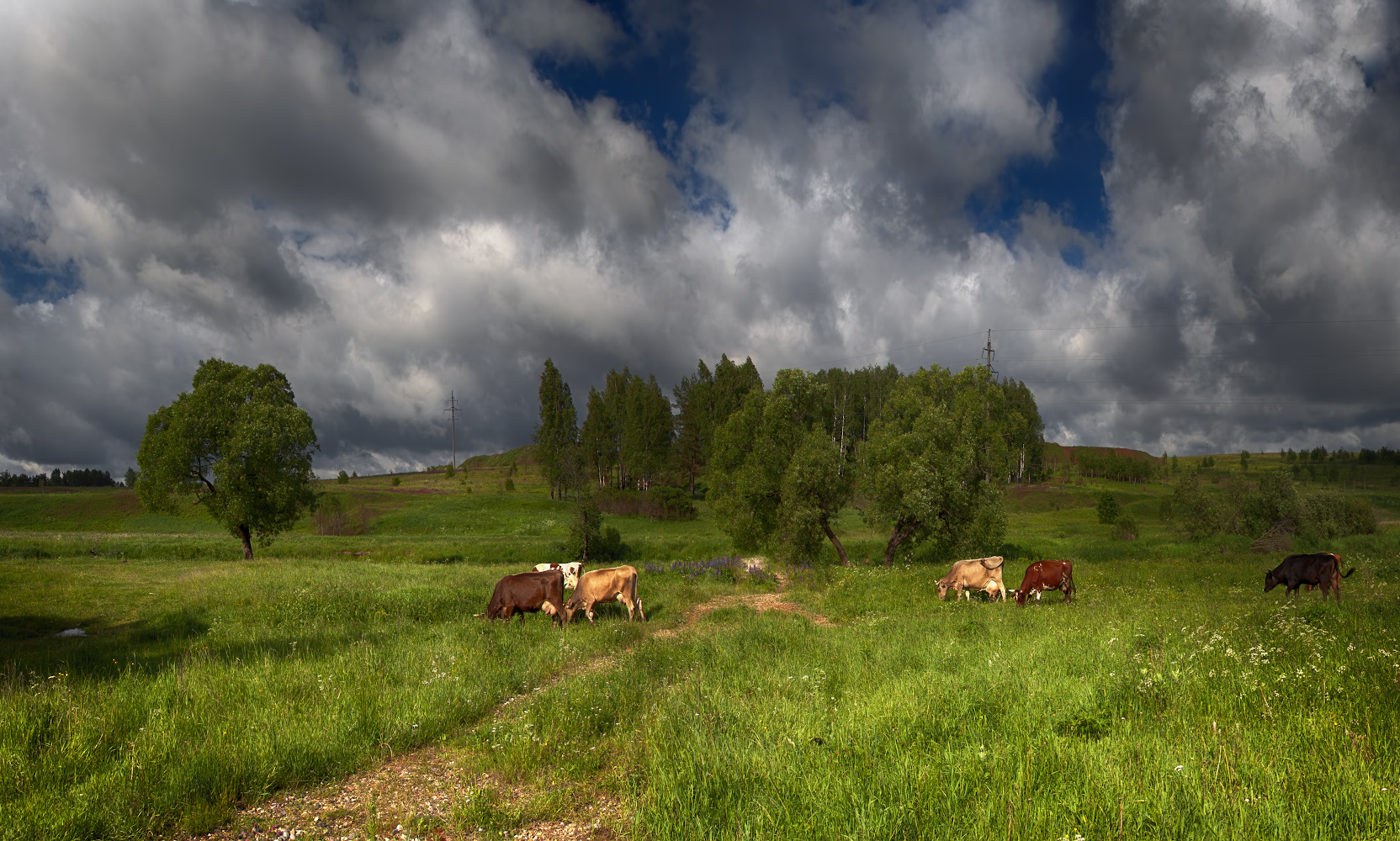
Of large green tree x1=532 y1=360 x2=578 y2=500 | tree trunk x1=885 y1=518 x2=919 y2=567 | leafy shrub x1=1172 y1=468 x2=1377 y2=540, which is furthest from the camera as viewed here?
large green tree x1=532 y1=360 x2=578 y2=500

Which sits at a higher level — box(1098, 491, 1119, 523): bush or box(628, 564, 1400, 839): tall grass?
box(628, 564, 1400, 839): tall grass

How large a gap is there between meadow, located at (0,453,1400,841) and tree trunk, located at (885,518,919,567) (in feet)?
39.9

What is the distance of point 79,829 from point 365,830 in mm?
2429

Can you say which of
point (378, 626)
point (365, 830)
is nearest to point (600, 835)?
point (365, 830)

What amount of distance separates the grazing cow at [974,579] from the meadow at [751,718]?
3529mm

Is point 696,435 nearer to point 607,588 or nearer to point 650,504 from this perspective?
point 650,504

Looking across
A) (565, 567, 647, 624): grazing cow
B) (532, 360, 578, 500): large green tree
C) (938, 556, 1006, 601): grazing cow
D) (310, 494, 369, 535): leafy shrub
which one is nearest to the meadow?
(565, 567, 647, 624): grazing cow

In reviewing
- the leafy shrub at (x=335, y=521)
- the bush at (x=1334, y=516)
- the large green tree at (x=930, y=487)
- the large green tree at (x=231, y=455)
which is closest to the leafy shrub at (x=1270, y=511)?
the bush at (x=1334, y=516)

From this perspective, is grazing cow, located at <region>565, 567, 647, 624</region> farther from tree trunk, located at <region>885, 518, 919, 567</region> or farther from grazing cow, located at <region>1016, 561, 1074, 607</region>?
tree trunk, located at <region>885, 518, 919, 567</region>

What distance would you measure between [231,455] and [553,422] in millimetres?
43516

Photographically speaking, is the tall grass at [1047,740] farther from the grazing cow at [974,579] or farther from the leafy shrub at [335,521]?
the leafy shrub at [335,521]

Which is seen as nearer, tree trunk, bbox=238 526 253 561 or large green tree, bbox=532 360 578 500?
tree trunk, bbox=238 526 253 561

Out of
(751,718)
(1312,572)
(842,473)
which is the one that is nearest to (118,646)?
(751,718)

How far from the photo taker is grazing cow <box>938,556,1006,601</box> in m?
20.1
